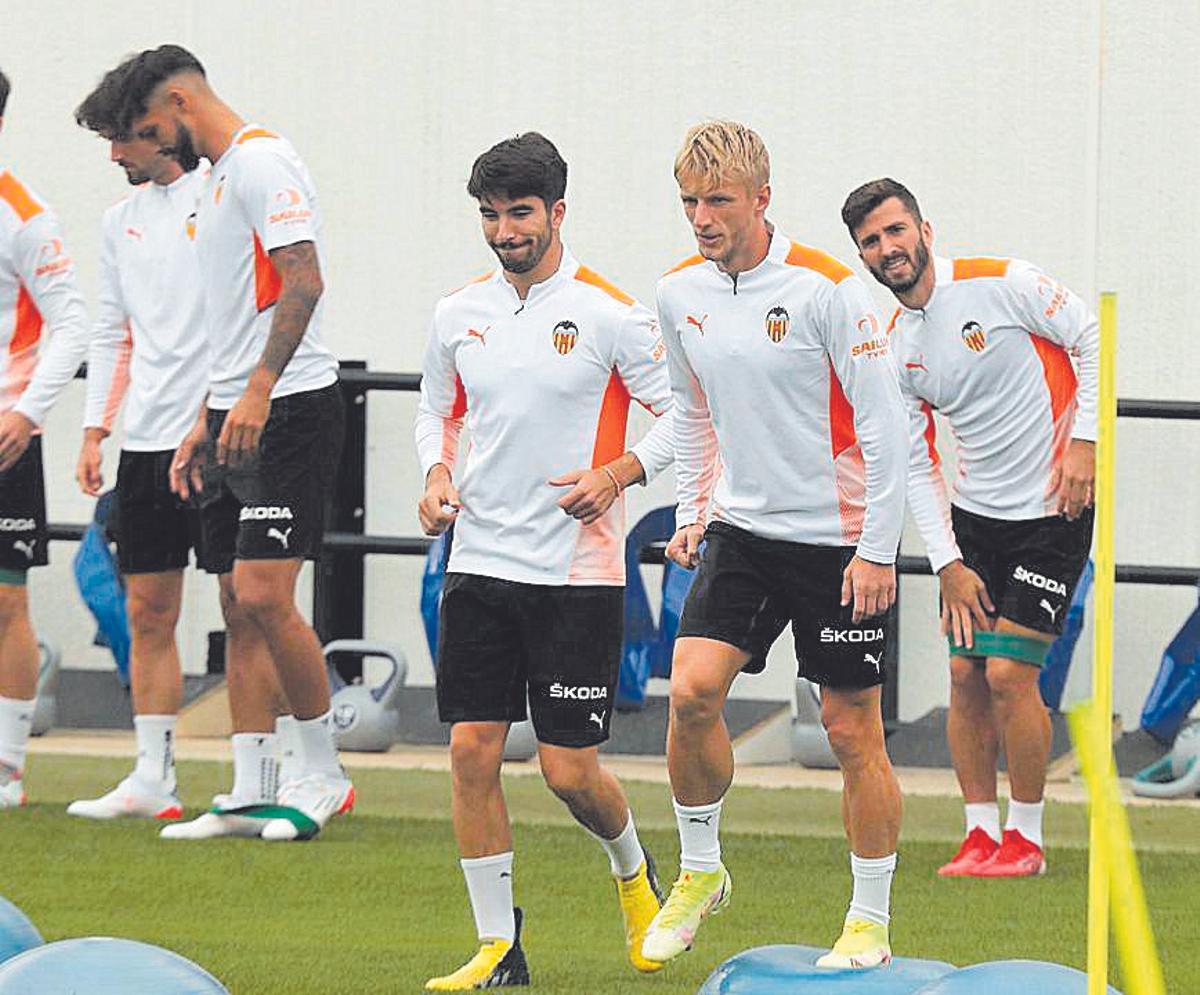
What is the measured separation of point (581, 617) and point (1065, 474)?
210 centimetres

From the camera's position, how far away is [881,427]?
5.61m

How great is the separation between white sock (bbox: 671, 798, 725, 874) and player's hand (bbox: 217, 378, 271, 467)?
1.96 meters

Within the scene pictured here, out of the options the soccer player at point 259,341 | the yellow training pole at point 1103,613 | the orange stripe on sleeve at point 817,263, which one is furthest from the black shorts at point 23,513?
the yellow training pole at point 1103,613

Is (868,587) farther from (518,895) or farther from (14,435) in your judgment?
(14,435)

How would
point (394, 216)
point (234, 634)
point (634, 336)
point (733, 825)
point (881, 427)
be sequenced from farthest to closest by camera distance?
point (394, 216)
point (733, 825)
point (234, 634)
point (634, 336)
point (881, 427)

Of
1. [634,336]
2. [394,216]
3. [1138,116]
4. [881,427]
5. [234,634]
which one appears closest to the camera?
[881,427]

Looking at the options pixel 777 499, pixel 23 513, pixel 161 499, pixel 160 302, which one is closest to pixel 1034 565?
pixel 777 499

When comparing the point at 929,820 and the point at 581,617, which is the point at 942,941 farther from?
the point at 929,820

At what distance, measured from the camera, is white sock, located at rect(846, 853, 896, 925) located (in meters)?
5.67

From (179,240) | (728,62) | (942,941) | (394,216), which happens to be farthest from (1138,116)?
(942,941)

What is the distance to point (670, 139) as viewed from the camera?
11.5m

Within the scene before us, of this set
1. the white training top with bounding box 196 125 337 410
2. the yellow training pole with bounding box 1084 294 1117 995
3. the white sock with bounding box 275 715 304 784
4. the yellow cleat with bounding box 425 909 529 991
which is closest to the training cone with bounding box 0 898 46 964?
the yellow cleat with bounding box 425 909 529 991

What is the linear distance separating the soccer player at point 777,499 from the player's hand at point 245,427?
5.62ft

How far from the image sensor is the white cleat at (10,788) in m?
8.55
